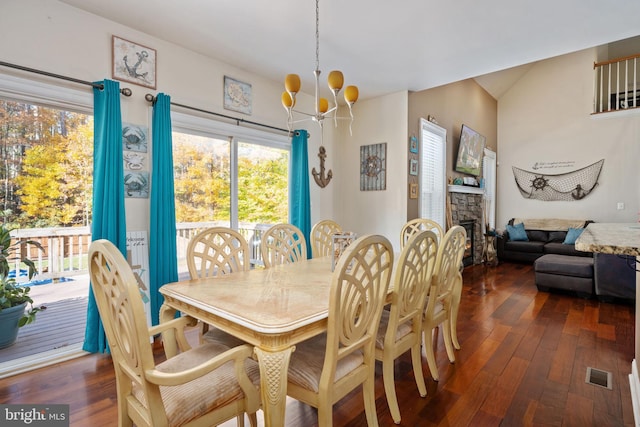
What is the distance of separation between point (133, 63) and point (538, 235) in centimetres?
735

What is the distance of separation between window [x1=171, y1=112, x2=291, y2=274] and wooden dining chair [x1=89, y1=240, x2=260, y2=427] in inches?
80.6

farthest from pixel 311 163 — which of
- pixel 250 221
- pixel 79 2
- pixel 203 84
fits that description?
pixel 79 2

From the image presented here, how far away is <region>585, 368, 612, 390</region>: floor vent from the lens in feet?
6.95

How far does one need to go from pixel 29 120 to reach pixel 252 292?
7.21 feet

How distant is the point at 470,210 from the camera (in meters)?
6.00

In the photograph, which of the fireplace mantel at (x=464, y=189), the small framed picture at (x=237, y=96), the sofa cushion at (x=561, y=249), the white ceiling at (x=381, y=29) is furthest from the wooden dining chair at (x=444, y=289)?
the sofa cushion at (x=561, y=249)

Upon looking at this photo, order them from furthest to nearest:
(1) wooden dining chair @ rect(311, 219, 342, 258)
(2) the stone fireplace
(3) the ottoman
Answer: (2) the stone fireplace
(3) the ottoman
(1) wooden dining chair @ rect(311, 219, 342, 258)

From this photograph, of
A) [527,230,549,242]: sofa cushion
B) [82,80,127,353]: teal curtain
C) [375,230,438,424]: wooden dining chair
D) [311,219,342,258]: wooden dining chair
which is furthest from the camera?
[527,230,549,242]: sofa cushion

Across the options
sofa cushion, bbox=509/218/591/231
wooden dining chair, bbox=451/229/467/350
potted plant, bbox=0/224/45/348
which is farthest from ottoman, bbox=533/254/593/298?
potted plant, bbox=0/224/45/348

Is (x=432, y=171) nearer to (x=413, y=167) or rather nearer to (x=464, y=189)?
(x=413, y=167)

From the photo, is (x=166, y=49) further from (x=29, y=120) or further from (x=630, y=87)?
(x=630, y=87)

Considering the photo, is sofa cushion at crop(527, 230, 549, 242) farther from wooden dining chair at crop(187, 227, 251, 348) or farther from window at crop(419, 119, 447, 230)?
wooden dining chair at crop(187, 227, 251, 348)

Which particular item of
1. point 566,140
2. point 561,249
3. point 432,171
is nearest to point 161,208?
point 432,171

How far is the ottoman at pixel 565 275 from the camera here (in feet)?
13.0
